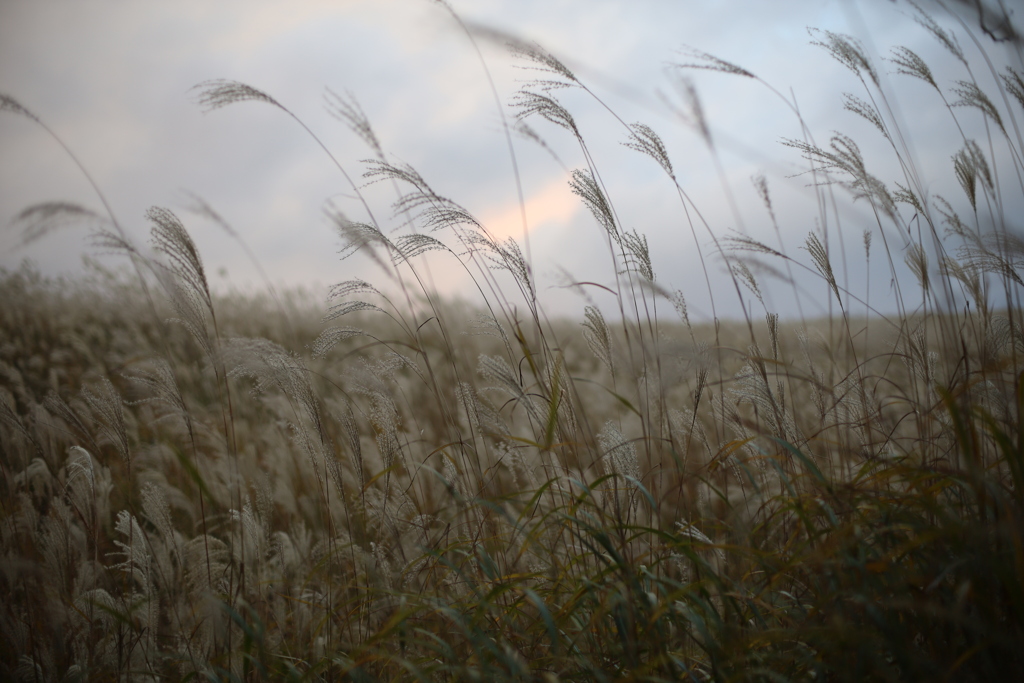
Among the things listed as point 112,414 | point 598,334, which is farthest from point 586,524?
point 112,414

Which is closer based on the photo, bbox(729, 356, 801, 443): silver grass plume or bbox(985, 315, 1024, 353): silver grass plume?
bbox(729, 356, 801, 443): silver grass plume

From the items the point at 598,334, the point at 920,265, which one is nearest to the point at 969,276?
the point at 920,265

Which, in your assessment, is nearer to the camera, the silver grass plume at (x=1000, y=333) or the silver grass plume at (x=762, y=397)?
the silver grass plume at (x=762, y=397)

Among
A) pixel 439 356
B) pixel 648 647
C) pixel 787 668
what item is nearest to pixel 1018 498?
pixel 787 668

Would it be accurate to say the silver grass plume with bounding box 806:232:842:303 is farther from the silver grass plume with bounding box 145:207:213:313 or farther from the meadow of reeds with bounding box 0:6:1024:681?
the silver grass plume with bounding box 145:207:213:313

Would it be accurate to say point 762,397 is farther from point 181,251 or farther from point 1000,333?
point 181,251

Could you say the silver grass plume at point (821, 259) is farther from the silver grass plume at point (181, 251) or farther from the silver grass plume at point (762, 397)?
the silver grass plume at point (181, 251)

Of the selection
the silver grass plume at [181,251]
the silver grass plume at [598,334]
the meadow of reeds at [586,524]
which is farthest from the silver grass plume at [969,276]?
the silver grass plume at [181,251]

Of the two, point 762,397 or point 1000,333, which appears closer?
point 762,397

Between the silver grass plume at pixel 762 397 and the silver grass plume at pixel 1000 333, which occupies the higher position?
the silver grass plume at pixel 1000 333

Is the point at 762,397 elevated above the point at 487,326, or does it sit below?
below

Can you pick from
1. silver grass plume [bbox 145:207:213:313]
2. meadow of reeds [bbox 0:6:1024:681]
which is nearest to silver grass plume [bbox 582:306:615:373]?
meadow of reeds [bbox 0:6:1024:681]

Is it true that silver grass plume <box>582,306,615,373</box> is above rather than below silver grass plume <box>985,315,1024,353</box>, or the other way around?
above

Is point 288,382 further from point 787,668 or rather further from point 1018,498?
point 1018,498
